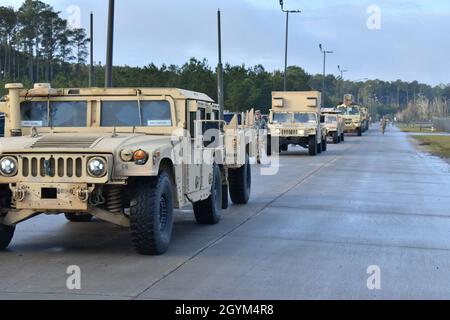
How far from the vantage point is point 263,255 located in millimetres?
8828

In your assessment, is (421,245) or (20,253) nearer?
(20,253)

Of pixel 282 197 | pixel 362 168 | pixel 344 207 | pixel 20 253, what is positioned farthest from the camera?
pixel 362 168

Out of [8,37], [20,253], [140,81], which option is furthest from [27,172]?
[8,37]

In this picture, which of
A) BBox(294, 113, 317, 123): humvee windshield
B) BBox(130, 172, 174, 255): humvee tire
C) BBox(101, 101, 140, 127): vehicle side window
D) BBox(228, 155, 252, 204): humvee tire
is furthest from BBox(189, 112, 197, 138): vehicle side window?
BBox(294, 113, 317, 123): humvee windshield

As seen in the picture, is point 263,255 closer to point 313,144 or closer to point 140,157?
point 140,157

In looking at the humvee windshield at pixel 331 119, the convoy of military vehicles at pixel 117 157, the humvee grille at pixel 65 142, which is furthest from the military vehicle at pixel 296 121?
the humvee grille at pixel 65 142

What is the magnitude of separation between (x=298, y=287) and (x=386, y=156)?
2559cm

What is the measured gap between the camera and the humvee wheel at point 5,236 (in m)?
8.79

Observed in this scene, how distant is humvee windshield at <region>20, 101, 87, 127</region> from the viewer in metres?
9.91

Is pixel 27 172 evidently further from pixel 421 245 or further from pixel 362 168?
pixel 362 168

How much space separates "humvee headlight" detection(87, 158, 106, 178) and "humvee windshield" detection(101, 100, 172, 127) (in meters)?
1.91

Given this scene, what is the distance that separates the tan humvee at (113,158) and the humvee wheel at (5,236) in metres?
0.02

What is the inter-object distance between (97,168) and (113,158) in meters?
0.22
